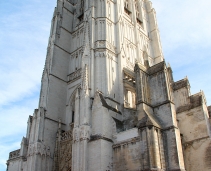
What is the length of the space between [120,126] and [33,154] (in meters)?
7.15

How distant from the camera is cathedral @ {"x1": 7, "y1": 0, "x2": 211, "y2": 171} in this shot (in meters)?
17.7

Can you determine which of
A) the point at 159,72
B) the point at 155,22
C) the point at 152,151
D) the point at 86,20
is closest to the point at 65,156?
the point at 152,151

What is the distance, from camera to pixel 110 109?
20.3 metres

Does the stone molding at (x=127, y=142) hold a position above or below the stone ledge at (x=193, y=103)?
below

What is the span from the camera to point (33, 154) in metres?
20.8

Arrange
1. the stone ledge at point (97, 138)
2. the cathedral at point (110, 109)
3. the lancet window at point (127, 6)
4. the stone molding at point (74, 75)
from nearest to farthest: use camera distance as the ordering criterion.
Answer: the cathedral at point (110, 109), the stone ledge at point (97, 138), the stone molding at point (74, 75), the lancet window at point (127, 6)

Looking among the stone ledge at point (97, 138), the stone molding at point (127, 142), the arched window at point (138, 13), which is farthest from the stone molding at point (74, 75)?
the arched window at point (138, 13)

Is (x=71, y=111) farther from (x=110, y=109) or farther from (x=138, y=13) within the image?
(x=138, y=13)

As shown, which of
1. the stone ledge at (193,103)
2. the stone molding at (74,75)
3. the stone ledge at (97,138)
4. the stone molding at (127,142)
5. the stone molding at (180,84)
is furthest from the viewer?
the stone molding at (74,75)

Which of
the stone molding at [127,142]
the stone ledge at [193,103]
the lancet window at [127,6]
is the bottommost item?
the stone molding at [127,142]

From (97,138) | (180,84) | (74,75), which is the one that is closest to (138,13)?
(74,75)

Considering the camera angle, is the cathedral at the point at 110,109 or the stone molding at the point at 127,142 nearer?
the cathedral at the point at 110,109

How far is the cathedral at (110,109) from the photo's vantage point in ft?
58.0

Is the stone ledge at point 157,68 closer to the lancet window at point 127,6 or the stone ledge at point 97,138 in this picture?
the stone ledge at point 97,138
